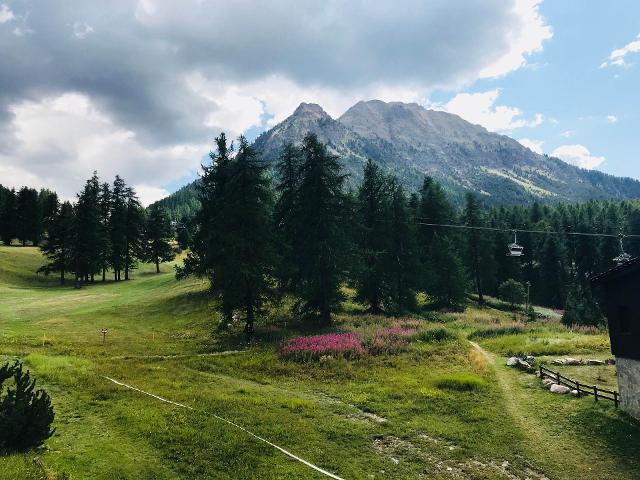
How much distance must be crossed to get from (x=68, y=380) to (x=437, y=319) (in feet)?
124

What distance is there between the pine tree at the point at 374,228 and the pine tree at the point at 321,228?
7.11 m

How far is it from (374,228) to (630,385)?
101 ft

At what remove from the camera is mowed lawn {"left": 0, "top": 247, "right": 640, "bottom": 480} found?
1536 cm

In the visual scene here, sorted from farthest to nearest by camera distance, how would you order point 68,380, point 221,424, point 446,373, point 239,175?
point 239,175, point 446,373, point 68,380, point 221,424

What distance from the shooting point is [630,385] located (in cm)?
2120

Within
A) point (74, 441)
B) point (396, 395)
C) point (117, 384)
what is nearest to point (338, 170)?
point (396, 395)

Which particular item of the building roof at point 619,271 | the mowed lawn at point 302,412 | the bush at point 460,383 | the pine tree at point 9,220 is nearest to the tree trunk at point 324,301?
the mowed lawn at point 302,412

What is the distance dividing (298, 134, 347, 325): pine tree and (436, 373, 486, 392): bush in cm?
1559

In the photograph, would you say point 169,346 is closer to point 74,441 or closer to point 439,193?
point 74,441

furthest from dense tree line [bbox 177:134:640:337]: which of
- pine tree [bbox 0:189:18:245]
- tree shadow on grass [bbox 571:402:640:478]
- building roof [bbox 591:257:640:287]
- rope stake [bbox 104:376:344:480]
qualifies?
pine tree [bbox 0:189:18:245]

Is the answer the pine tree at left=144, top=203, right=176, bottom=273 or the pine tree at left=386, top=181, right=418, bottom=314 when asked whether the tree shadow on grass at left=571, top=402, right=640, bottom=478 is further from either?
the pine tree at left=144, top=203, right=176, bottom=273

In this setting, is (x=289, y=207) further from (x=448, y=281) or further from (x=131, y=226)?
(x=131, y=226)

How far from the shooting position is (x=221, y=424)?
17.9 metres

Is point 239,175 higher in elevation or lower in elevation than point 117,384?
higher
